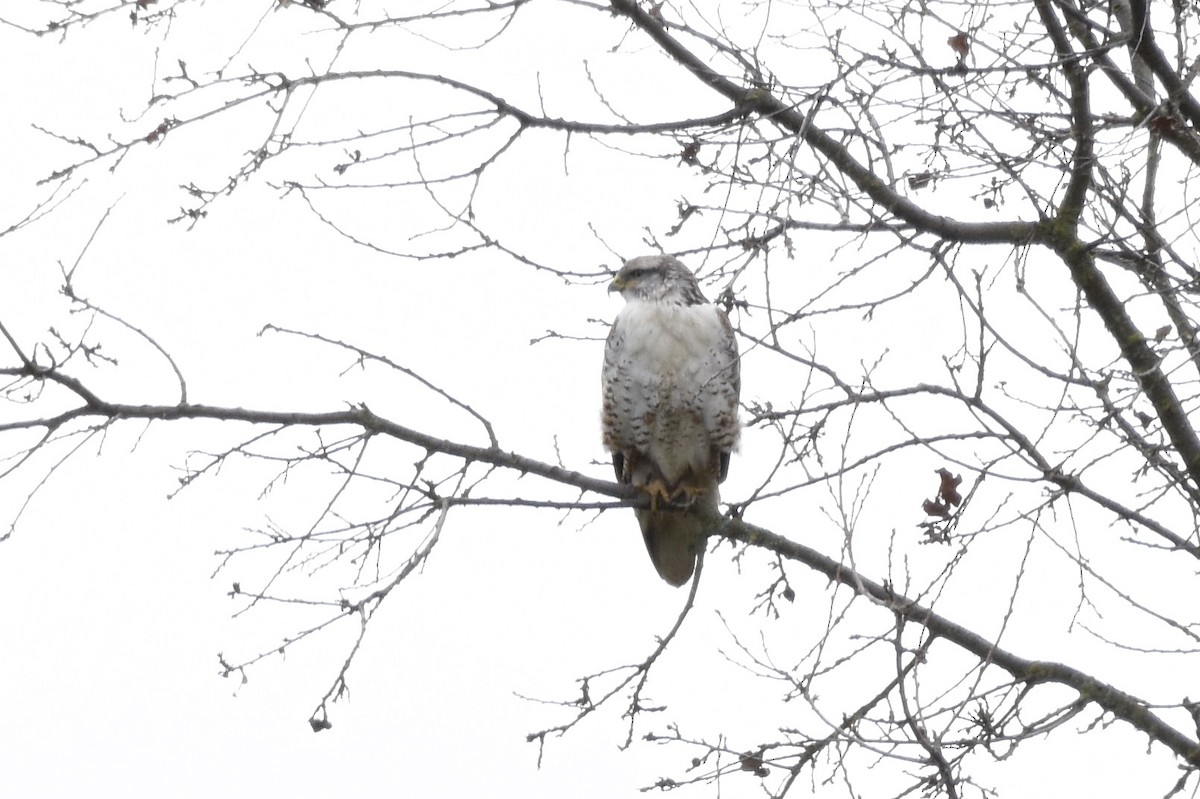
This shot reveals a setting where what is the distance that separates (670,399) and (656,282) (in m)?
0.53

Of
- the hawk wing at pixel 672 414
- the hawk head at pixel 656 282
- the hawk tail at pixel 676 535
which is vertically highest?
the hawk head at pixel 656 282

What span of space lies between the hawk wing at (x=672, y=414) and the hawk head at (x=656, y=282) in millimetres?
48

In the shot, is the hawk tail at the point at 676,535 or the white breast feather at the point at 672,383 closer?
the white breast feather at the point at 672,383

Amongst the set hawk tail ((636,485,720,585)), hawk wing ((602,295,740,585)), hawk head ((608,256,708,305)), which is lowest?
hawk tail ((636,485,720,585))

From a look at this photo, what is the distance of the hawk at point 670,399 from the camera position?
6.25 meters

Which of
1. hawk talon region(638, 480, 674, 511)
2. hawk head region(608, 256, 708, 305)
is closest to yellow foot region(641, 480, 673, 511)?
hawk talon region(638, 480, 674, 511)

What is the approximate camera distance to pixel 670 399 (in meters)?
6.28

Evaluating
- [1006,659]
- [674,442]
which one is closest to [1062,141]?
[1006,659]

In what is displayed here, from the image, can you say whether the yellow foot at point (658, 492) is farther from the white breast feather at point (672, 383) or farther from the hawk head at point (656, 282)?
the hawk head at point (656, 282)

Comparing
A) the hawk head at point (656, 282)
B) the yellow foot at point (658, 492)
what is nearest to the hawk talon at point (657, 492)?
the yellow foot at point (658, 492)

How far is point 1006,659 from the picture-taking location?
4910 millimetres

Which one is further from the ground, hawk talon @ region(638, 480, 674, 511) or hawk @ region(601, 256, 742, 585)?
hawk @ region(601, 256, 742, 585)

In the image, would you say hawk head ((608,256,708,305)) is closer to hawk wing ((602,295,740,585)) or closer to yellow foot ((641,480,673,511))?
hawk wing ((602,295,740,585))

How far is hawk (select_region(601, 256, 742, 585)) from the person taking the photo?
20.5 feet
